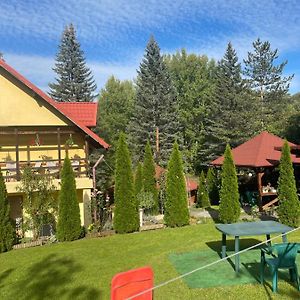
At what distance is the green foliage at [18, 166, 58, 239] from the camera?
1239 centimetres

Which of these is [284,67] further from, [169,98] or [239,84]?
[169,98]

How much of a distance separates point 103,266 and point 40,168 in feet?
21.1

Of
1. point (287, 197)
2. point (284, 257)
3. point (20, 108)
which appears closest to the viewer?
point (284, 257)

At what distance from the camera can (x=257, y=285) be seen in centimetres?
703

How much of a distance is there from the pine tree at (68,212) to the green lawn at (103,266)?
537 mm

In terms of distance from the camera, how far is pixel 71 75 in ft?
124

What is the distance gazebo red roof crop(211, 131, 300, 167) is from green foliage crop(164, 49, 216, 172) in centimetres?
1796

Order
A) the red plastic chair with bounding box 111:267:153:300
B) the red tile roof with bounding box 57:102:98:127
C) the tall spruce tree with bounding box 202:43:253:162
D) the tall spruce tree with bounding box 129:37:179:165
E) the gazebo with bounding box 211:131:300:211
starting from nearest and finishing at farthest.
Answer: the red plastic chair with bounding box 111:267:153:300, the red tile roof with bounding box 57:102:98:127, the gazebo with bounding box 211:131:300:211, the tall spruce tree with bounding box 202:43:253:162, the tall spruce tree with bounding box 129:37:179:165

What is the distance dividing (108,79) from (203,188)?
1276 inches

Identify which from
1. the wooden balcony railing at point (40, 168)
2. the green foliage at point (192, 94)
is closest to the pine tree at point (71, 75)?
the green foliage at point (192, 94)

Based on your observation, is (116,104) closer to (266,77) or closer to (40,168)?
(266,77)

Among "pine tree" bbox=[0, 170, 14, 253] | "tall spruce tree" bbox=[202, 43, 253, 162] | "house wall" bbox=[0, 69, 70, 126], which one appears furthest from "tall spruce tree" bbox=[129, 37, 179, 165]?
"pine tree" bbox=[0, 170, 14, 253]

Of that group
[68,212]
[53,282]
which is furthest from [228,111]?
[53,282]

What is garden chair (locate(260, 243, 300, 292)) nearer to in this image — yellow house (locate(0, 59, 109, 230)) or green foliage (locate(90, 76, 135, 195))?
yellow house (locate(0, 59, 109, 230))
